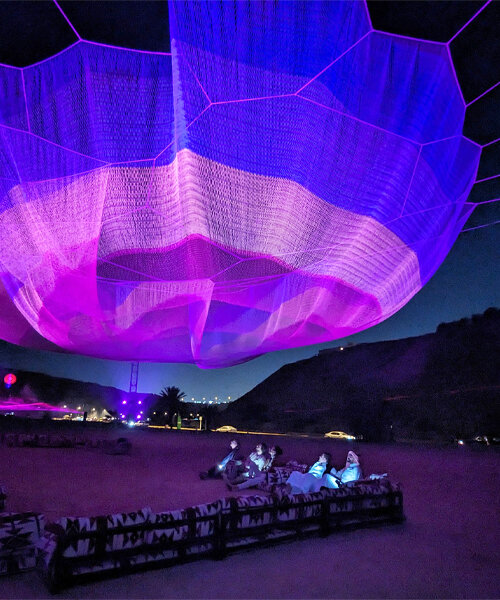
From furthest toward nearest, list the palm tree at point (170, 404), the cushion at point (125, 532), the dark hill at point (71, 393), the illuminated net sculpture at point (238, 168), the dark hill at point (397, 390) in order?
the dark hill at point (71, 393), the palm tree at point (170, 404), the dark hill at point (397, 390), the illuminated net sculpture at point (238, 168), the cushion at point (125, 532)

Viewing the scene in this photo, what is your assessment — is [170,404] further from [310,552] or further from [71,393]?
[71,393]

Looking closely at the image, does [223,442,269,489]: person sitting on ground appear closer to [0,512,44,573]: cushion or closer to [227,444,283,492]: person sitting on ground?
[227,444,283,492]: person sitting on ground

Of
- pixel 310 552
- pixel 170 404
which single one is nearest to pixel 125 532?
pixel 310 552

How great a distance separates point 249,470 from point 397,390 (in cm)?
5101

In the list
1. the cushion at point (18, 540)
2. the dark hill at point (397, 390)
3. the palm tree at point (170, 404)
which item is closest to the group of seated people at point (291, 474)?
Answer: the cushion at point (18, 540)

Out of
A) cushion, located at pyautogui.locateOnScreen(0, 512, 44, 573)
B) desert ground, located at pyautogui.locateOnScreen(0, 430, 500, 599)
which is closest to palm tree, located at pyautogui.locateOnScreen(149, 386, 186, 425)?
→ desert ground, located at pyautogui.locateOnScreen(0, 430, 500, 599)

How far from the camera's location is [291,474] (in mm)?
8320

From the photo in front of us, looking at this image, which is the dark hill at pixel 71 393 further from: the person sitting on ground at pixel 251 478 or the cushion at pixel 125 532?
the cushion at pixel 125 532

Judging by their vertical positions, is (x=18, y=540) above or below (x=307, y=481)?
below

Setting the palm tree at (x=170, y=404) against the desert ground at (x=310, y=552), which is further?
the palm tree at (x=170, y=404)

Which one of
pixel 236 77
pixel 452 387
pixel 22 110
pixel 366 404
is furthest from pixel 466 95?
pixel 452 387

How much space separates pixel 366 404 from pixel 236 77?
47020mm

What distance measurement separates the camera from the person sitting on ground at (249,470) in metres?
9.72

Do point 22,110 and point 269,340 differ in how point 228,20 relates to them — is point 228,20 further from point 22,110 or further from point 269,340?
point 269,340
